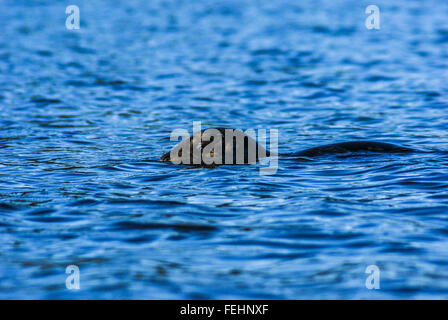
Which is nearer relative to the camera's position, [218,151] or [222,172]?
[222,172]

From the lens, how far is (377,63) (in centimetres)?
1781

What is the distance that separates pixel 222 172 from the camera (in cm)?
827

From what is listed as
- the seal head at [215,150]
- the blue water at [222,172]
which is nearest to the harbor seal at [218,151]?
the seal head at [215,150]

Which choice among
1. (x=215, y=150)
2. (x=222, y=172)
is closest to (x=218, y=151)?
(x=215, y=150)

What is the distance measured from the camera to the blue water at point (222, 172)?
5285mm

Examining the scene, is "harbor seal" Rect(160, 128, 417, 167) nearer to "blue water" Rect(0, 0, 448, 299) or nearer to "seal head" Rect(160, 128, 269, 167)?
"seal head" Rect(160, 128, 269, 167)

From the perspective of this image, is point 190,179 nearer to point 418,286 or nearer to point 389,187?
point 389,187

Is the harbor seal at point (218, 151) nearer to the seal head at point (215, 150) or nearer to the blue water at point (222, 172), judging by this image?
the seal head at point (215, 150)

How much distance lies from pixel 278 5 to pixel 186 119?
1792cm

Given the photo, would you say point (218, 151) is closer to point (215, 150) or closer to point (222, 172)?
point (215, 150)

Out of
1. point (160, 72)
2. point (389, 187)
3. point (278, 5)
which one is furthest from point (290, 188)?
point (278, 5)

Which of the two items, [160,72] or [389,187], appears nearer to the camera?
[389,187]
